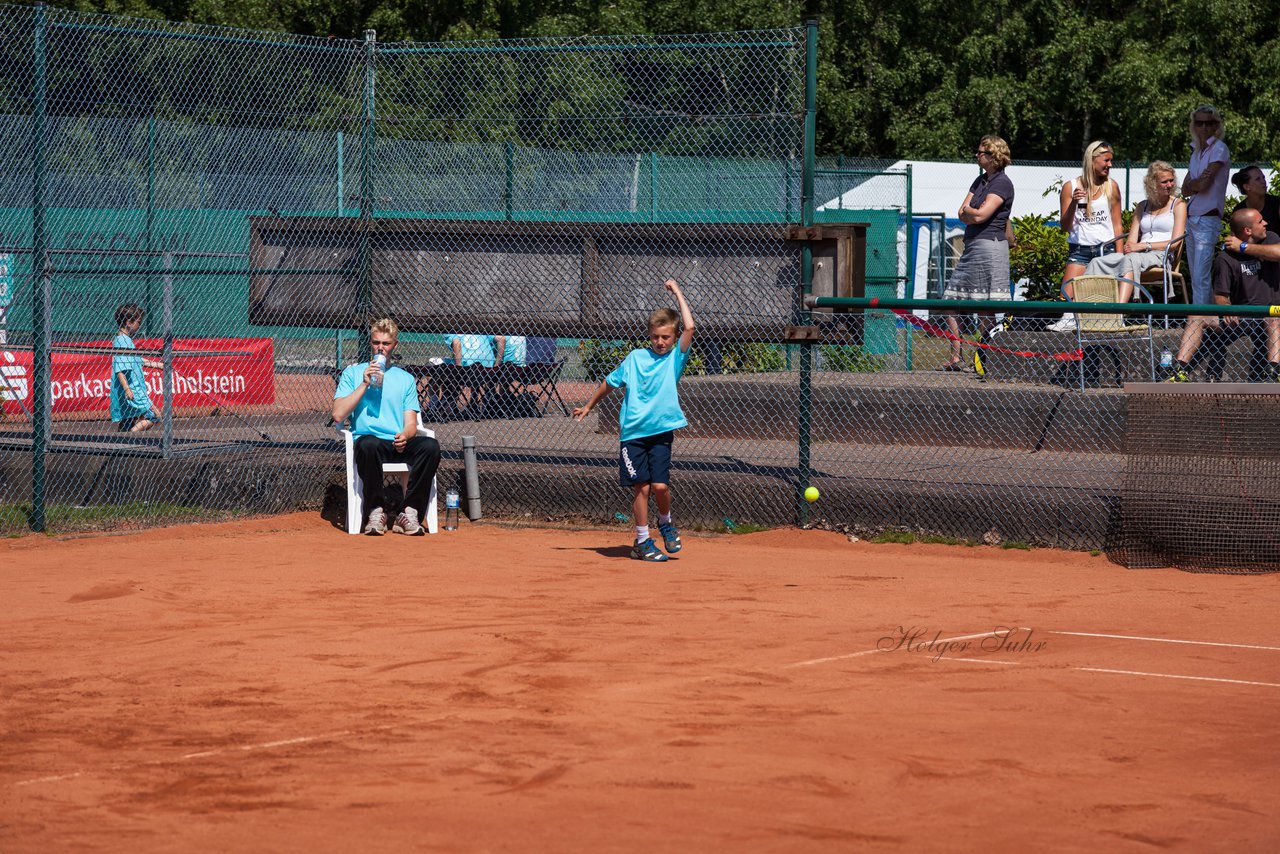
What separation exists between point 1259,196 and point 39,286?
362 inches

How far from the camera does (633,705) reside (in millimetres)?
6473

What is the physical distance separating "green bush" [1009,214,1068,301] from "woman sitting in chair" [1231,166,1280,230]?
10.9ft

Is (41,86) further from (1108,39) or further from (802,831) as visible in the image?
(1108,39)

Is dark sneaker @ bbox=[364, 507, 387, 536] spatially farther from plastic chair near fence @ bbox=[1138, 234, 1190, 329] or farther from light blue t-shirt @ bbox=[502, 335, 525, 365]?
plastic chair near fence @ bbox=[1138, 234, 1190, 329]

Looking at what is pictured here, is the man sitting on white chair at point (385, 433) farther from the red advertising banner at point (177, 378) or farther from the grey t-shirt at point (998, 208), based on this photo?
the red advertising banner at point (177, 378)

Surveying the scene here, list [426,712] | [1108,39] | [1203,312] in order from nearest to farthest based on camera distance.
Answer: [426,712] → [1203,312] → [1108,39]

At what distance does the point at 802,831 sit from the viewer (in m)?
4.86

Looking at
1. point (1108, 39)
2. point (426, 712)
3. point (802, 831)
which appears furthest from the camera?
point (1108, 39)

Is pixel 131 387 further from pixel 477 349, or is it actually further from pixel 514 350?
pixel 514 350

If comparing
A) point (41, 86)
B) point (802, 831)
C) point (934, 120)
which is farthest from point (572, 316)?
point (934, 120)

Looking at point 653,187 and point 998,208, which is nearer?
point 998,208

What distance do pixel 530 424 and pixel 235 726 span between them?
360 inches

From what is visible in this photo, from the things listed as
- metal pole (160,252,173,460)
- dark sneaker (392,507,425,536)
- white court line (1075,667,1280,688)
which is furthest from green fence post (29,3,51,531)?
white court line (1075,667,1280,688)

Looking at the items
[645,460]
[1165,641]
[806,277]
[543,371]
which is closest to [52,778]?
[1165,641]
